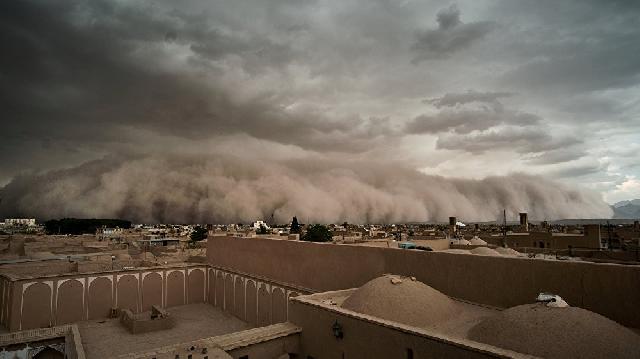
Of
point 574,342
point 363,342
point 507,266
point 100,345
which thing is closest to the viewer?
point 574,342

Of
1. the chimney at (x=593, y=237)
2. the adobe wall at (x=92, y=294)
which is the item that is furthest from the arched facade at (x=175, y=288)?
the chimney at (x=593, y=237)

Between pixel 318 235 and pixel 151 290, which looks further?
pixel 318 235

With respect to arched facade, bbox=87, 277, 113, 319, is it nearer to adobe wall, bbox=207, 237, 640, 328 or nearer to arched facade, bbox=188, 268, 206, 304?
arched facade, bbox=188, 268, 206, 304

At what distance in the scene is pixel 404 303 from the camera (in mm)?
12414

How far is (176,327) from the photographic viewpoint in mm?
24922

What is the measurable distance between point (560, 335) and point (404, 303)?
4.69 metres

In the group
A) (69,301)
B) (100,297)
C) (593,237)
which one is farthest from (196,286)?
(593,237)

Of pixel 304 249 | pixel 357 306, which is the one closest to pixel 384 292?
pixel 357 306

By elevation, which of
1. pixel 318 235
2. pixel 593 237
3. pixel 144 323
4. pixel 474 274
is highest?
pixel 474 274

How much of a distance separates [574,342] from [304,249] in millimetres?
14937

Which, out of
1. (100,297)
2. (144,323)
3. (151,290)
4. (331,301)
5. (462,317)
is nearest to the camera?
(462,317)

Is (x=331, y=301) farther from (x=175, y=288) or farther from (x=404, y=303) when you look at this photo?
(x=175, y=288)

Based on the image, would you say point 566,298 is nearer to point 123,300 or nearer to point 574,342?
point 574,342

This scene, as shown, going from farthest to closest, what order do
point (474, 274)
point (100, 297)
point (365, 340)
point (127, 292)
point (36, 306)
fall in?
point (127, 292)
point (100, 297)
point (36, 306)
point (474, 274)
point (365, 340)
